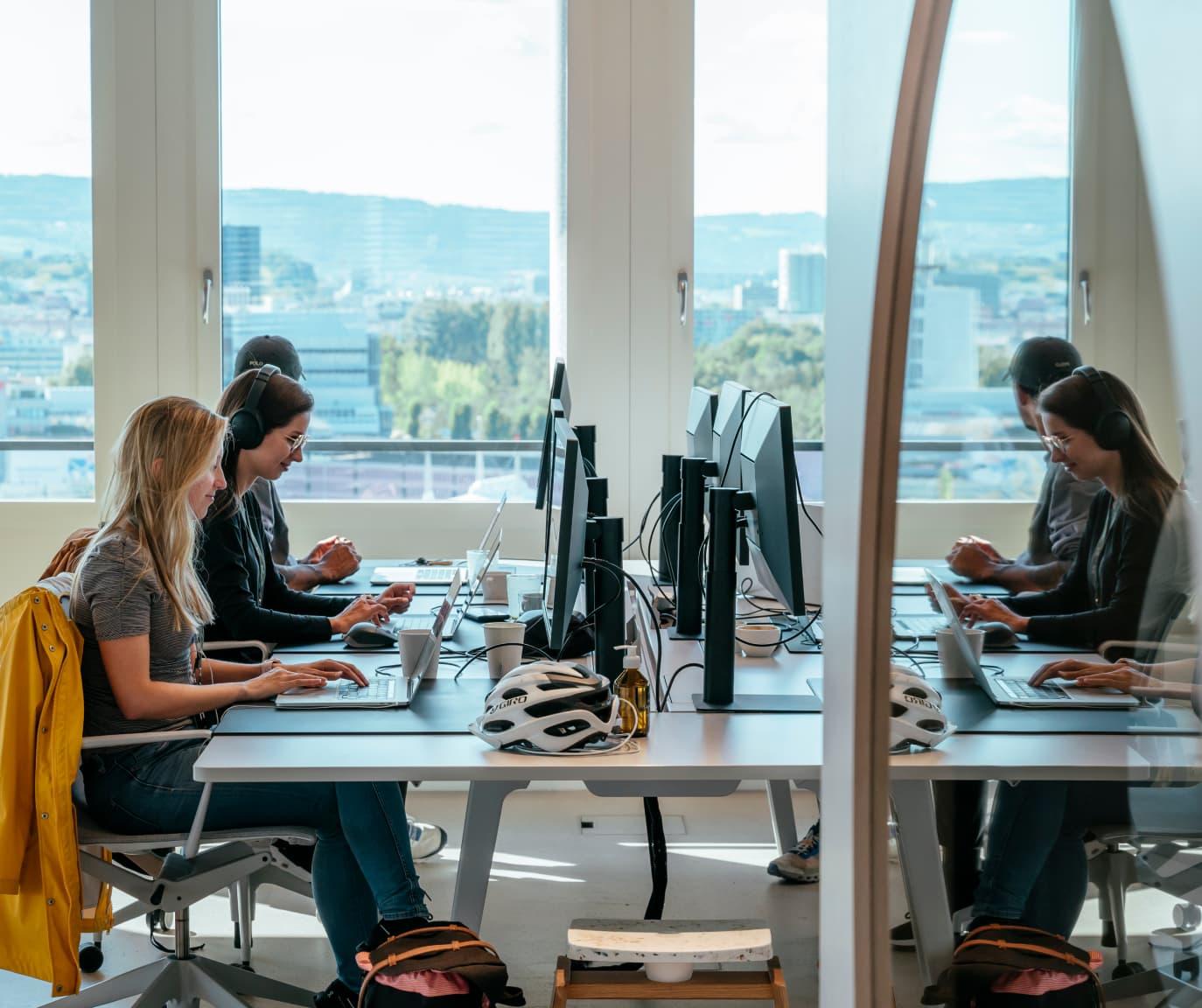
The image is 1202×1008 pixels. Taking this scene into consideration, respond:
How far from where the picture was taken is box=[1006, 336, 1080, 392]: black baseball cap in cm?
73

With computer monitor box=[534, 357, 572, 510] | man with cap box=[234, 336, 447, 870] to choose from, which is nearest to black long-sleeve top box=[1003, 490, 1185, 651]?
computer monitor box=[534, 357, 572, 510]

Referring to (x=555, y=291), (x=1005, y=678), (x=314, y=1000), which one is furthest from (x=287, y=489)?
(x=1005, y=678)

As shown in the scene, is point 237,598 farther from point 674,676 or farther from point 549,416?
point 674,676

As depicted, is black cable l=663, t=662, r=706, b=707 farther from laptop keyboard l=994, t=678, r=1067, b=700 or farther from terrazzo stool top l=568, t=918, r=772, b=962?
laptop keyboard l=994, t=678, r=1067, b=700

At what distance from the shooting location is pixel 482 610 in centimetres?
313

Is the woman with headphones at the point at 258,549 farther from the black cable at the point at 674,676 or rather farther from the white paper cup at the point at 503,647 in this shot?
the black cable at the point at 674,676

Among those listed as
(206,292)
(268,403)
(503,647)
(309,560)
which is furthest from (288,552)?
(503,647)

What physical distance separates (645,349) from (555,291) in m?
0.39

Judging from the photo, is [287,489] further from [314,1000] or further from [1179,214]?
[1179,214]

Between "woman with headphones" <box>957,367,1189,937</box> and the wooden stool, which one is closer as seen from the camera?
"woman with headphones" <box>957,367,1189,937</box>

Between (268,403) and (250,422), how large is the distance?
87mm

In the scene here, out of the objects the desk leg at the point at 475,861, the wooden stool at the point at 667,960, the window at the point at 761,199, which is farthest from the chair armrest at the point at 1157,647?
the window at the point at 761,199

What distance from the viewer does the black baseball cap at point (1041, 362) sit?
0.73 meters

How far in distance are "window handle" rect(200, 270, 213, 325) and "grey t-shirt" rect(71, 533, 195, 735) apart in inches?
82.0
